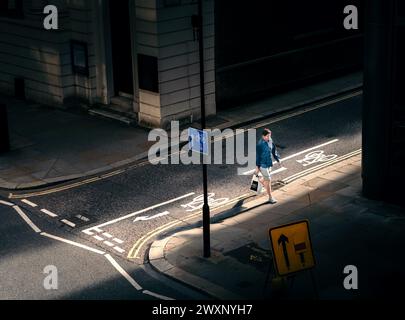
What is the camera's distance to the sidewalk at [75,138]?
24797mm

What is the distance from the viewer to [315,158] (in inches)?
992

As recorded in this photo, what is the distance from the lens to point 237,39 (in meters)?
30.4

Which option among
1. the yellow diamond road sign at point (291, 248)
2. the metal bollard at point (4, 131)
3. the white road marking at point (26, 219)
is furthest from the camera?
the metal bollard at point (4, 131)

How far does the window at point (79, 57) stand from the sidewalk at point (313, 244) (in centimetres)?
1093

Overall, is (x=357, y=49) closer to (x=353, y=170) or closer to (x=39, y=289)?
(x=353, y=170)

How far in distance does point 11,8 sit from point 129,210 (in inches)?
537

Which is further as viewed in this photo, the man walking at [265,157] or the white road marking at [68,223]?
the man walking at [265,157]

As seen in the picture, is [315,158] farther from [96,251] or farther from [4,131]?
[4,131]

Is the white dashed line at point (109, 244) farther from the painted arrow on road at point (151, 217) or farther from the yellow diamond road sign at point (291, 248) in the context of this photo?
the yellow diamond road sign at point (291, 248)

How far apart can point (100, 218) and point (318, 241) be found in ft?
19.4

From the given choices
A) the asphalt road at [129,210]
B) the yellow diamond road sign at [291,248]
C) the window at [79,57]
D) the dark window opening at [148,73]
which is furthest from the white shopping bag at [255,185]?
the window at [79,57]

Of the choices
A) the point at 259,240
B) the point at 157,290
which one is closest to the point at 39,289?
the point at 157,290

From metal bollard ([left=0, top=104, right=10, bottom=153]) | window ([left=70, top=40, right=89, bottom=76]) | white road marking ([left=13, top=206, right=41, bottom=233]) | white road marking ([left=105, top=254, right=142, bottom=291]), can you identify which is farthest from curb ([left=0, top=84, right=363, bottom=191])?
window ([left=70, top=40, right=89, bottom=76])
